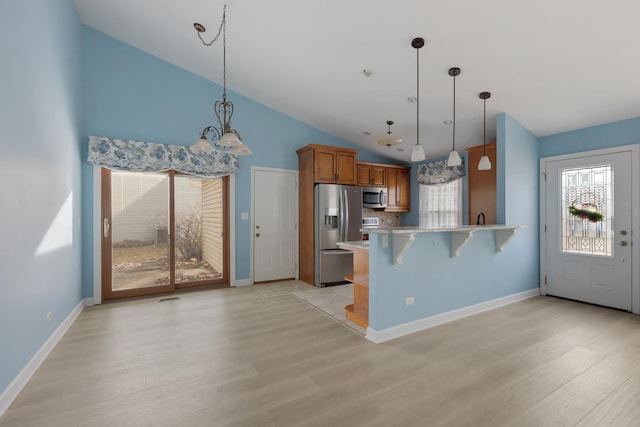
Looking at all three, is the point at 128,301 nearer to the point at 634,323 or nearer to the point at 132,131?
the point at 132,131

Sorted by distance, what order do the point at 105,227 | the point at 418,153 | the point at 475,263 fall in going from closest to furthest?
the point at 418,153 → the point at 475,263 → the point at 105,227

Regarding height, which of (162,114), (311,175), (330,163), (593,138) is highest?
(162,114)

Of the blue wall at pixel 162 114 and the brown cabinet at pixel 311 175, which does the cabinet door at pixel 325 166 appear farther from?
the blue wall at pixel 162 114

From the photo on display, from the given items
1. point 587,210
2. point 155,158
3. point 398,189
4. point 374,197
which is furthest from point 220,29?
point 587,210

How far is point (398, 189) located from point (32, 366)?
19.6 ft

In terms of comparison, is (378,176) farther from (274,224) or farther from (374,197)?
(274,224)

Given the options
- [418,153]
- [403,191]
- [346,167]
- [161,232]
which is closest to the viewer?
[418,153]

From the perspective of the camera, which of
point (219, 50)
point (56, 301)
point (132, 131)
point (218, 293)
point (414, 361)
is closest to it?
point (414, 361)

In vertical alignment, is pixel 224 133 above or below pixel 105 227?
above

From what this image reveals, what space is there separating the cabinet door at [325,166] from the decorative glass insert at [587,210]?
348 centimetres

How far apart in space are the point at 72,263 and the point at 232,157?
253 centimetres

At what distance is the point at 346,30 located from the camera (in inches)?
118

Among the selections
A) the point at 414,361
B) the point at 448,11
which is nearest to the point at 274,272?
the point at 414,361

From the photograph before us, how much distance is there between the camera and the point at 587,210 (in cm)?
403
